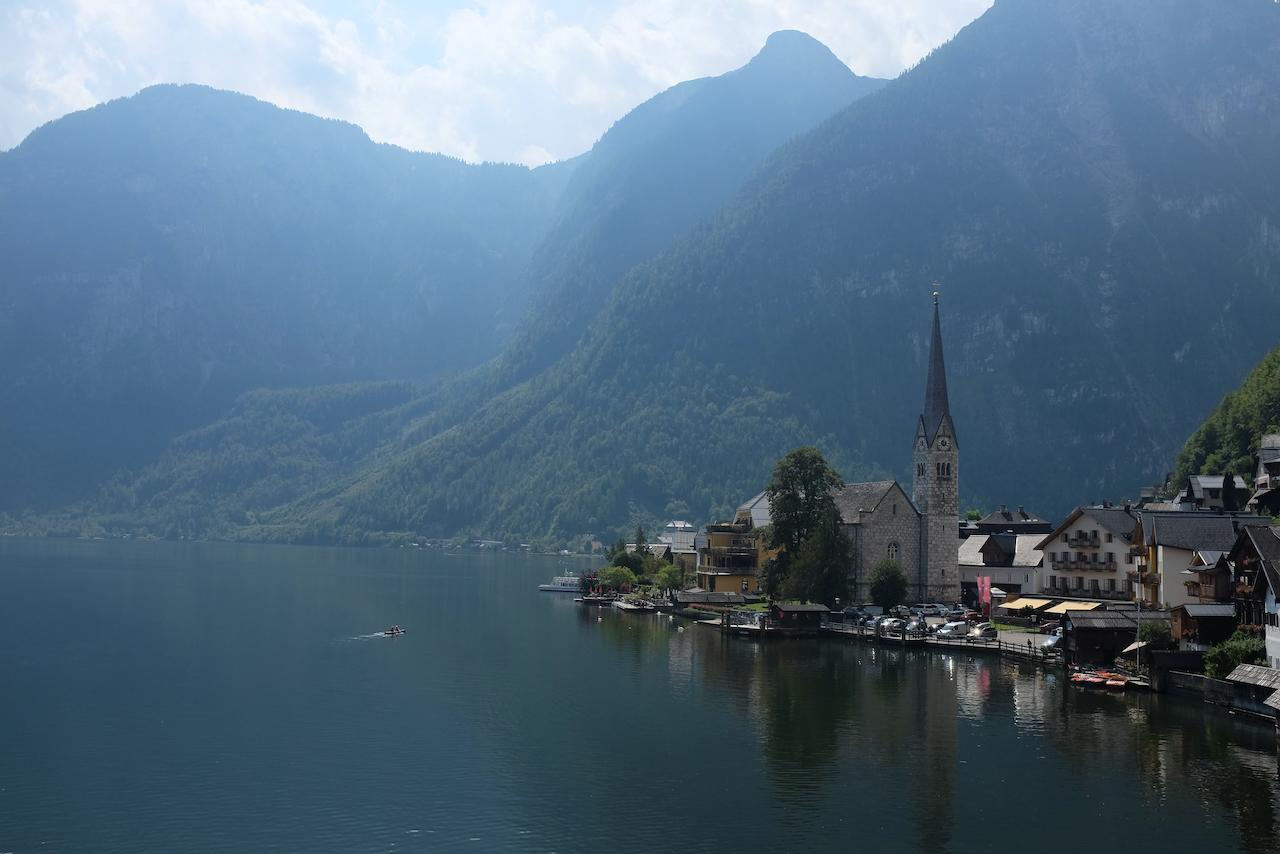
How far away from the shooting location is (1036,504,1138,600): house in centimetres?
10056

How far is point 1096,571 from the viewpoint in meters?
103

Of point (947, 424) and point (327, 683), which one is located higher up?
point (947, 424)

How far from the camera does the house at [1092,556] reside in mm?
100562

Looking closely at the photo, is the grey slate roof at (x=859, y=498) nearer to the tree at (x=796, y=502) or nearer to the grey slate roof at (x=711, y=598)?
the tree at (x=796, y=502)

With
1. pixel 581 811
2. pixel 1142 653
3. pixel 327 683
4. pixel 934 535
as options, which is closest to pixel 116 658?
pixel 327 683

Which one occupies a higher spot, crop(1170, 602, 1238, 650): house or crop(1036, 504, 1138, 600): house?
crop(1036, 504, 1138, 600): house

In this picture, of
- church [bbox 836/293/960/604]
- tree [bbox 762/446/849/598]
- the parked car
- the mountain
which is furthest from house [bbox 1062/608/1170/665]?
the mountain

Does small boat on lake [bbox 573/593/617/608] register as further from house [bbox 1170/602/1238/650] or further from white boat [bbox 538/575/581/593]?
house [bbox 1170/602/1238/650]

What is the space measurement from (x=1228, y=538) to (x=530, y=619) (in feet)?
204

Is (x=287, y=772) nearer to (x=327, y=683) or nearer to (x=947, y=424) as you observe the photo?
(x=327, y=683)

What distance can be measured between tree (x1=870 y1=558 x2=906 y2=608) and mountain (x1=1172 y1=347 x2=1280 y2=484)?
3274 centimetres

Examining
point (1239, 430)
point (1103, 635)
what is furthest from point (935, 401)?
point (1103, 635)

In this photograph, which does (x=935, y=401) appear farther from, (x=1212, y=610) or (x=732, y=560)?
(x=1212, y=610)

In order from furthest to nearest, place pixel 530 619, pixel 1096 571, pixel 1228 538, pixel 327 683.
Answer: pixel 530 619
pixel 1096 571
pixel 1228 538
pixel 327 683
